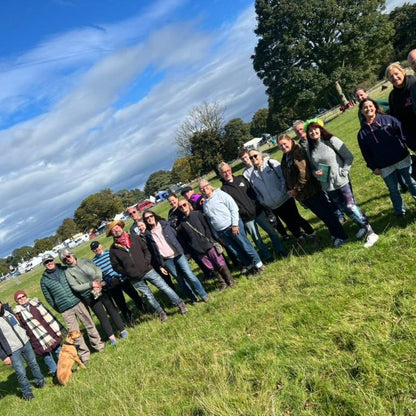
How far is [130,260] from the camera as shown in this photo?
260 inches

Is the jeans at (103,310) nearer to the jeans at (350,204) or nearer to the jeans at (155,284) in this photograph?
the jeans at (155,284)

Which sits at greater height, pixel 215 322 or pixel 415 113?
pixel 415 113

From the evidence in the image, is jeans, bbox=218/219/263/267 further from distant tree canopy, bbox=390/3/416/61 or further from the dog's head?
distant tree canopy, bbox=390/3/416/61

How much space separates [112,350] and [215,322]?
2.91m

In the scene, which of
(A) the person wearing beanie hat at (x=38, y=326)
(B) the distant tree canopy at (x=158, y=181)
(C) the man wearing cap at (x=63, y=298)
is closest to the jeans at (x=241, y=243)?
(C) the man wearing cap at (x=63, y=298)

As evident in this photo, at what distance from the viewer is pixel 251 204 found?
6.45 metres

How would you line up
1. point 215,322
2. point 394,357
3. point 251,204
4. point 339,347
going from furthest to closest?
point 251,204
point 215,322
point 339,347
point 394,357

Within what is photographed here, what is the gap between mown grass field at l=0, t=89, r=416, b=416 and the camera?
301 cm

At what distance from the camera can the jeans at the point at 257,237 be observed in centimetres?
654

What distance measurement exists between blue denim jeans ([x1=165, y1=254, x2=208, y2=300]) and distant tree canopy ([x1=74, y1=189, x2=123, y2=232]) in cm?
8942

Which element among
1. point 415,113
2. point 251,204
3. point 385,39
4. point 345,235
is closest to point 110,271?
point 251,204

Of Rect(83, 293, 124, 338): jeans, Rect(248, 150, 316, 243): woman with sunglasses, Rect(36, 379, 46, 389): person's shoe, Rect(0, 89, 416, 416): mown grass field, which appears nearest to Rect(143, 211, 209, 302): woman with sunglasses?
Rect(0, 89, 416, 416): mown grass field

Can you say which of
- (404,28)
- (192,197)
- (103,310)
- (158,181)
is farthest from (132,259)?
(158,181)

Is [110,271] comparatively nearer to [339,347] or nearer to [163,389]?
[163,389]
